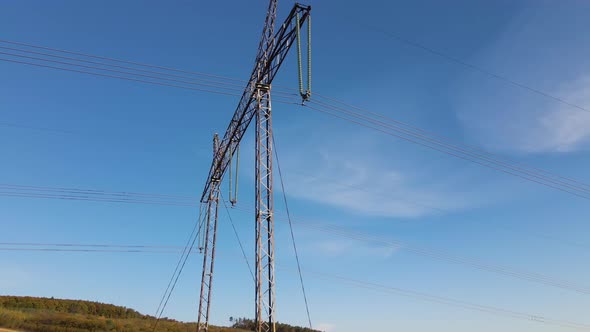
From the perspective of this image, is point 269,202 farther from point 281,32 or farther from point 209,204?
point 209,204

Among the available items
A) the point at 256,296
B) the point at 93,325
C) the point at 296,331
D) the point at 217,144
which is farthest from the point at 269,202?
the point at 296,331

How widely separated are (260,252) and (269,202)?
2.25 metres

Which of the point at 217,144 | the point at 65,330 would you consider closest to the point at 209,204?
the point at 217,144

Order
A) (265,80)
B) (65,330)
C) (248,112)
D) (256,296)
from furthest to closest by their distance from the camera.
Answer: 1. (65,330)
2. (248,112)
3. (265,80)
4. (256,296)

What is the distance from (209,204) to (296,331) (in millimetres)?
113236

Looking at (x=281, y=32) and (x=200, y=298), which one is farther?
(x=200, y=298)

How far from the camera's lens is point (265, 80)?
18.9m

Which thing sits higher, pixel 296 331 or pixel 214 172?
pixel 214 172

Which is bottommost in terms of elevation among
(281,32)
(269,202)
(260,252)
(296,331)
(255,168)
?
(296,331)

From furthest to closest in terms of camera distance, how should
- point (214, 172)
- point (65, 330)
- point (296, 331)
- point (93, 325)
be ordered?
point (296, 331) → point (93, 325) → point (65, 330) → point (214, 172)

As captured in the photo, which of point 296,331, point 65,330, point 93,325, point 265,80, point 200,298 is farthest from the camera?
point 296,331

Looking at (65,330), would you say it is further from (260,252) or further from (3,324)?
(260,252)

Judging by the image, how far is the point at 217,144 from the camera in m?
29.4

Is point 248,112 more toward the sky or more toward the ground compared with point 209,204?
more toward the sky
